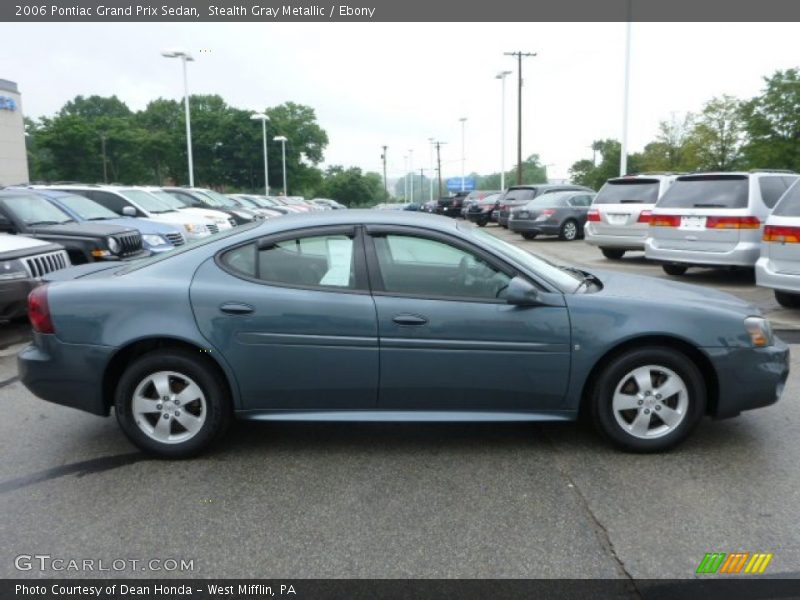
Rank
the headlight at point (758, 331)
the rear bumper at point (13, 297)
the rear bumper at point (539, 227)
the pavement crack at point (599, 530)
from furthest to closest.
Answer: the rear bumper at point (539, 227)
the rear bumper at point (13, 297)
the headlight at point (758, 331)
the pavement crack at point (599, 530)

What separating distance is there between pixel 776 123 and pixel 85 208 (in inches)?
1293

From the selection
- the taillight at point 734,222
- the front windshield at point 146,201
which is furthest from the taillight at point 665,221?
the front windshield at point 146,201

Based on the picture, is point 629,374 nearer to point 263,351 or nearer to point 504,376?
point 504,376

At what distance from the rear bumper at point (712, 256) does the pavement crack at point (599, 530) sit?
23.7 feet

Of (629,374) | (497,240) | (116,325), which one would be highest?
(497,240)

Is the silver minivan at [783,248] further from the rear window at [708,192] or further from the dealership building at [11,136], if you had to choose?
the dealership building at [11,136]

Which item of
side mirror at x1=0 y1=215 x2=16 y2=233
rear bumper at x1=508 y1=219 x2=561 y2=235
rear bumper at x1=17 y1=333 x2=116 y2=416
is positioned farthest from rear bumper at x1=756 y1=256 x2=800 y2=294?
rear bumper at x1=508 y1=219 x2=561 y2=235

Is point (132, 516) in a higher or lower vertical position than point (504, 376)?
lower

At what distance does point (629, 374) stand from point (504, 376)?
2.45ft

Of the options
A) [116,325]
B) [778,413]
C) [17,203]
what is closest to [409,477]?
[116,325]

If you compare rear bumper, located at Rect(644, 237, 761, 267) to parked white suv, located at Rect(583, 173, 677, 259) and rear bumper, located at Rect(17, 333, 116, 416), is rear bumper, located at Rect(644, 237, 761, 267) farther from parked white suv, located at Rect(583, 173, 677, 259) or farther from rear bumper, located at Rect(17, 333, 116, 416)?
rear bumper, located at Rect(17, 333, 116, 416)

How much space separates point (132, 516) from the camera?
3.37 meters

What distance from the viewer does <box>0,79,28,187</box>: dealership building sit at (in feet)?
164

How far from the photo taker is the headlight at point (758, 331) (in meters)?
4.03
